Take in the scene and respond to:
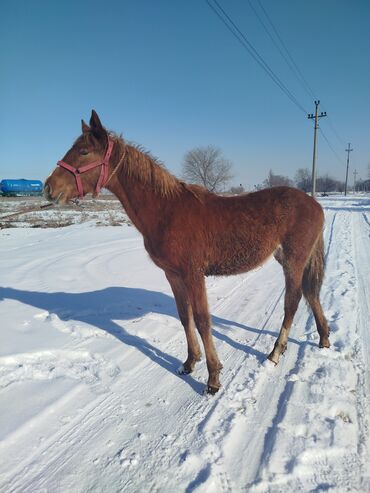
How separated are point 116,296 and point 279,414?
3394mm

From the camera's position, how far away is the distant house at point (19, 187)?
58.2 m

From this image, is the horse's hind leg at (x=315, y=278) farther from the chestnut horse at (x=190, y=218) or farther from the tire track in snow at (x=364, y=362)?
the tire track in snow at (x=364, y=362)

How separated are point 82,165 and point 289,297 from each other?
8.63 feet

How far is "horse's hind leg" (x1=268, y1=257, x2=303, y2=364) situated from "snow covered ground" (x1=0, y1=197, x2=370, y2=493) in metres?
0.12

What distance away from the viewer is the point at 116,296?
5.03m

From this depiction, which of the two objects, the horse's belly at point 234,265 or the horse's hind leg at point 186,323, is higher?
the horse's belly at point 234,265

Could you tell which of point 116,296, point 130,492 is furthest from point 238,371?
point 116,296

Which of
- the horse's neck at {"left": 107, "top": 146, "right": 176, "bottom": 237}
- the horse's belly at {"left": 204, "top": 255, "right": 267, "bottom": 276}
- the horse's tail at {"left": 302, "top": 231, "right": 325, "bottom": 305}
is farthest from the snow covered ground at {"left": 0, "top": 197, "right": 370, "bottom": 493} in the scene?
the horse's neck at {"left": 107, "top": 146, "right": 176, "bottom": 237}

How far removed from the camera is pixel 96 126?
2.62 meters

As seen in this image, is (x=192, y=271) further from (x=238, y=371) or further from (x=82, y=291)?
(x=82, y=291)

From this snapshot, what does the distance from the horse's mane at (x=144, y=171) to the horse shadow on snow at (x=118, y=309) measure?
1.87m

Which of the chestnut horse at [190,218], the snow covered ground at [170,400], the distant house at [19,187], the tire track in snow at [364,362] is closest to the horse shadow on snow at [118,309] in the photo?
the snow covered ground at [170,400]

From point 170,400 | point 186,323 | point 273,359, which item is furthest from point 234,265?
point 170,400

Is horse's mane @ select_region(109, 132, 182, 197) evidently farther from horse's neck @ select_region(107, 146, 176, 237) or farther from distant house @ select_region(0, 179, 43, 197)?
distant house @ select_region(0, 179, 43, 197)
